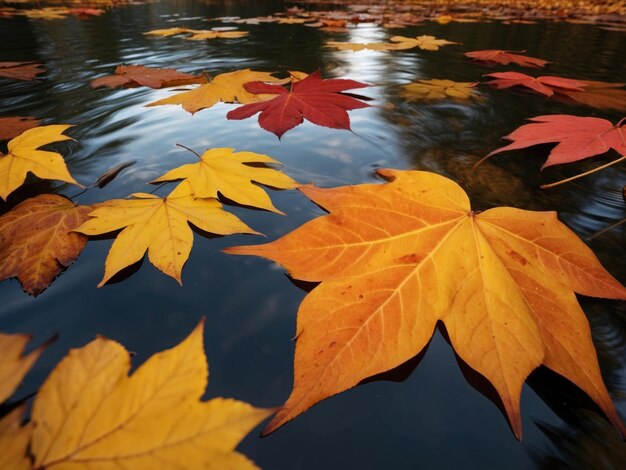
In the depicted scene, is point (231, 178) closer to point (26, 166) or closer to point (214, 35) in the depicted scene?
point (26, 166)

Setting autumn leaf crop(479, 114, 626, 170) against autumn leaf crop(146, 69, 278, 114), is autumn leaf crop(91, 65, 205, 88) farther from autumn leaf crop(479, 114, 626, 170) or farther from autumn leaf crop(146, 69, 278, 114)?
autumn leaf crop(479, 114, 626, 170)

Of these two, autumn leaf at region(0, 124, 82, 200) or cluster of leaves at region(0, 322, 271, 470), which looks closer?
cluster of leaves at region(0, 322, 271, 470)

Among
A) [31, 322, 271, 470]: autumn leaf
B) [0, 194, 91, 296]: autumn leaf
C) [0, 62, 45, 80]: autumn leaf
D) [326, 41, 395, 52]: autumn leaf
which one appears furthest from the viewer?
[326, 41, 395, 52]: autumn leaf

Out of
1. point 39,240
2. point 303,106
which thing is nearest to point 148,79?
point 303,106

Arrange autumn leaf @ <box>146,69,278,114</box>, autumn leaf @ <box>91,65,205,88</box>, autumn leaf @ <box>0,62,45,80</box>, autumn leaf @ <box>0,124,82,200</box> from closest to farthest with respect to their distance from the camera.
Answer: autumn leaf @ <box>0,124,82,200</box>, autumn leaf @ <box>146,69,278,114</box>, autumn leaf @ <box>91,65,205,88</box>, autumn leaf @ <box>0,62,45,80</box>

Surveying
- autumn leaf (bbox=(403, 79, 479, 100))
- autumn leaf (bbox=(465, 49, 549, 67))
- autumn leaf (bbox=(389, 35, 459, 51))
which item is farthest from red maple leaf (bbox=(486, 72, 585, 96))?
autumn leaf (bbox=(389, 35, 459, 51))

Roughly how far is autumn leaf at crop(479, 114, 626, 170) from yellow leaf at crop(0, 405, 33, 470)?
40.3 inches

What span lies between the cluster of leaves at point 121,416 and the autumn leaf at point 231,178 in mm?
524

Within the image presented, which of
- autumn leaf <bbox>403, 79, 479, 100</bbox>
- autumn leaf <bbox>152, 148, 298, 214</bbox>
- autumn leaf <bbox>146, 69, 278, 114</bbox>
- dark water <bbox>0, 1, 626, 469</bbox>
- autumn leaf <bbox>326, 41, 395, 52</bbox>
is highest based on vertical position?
autumn leaf <bbox>326, 41, 395, 52</bbox>

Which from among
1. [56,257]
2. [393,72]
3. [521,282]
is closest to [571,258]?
[521,282]

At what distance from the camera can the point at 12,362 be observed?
1.26 feet

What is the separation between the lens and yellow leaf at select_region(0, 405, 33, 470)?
325mm

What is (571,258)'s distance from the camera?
60cm

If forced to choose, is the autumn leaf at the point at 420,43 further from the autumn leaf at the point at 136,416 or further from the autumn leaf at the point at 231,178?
the autumn leaf at the point at 136,416
